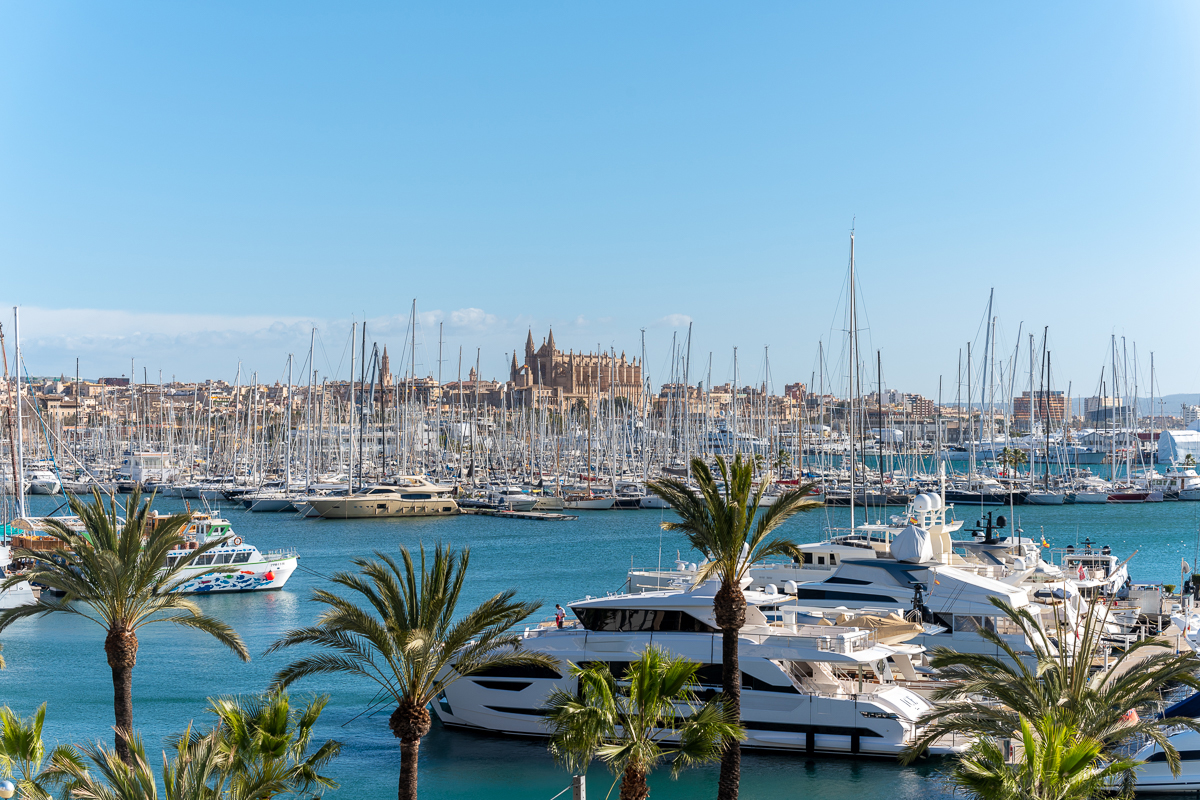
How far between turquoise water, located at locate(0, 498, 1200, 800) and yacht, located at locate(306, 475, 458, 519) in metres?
4.05

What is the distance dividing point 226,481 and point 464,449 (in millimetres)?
36199

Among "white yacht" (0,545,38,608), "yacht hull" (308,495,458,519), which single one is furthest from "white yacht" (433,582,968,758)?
"yacht hull" (308,495,458,519)

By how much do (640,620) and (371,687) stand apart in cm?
902

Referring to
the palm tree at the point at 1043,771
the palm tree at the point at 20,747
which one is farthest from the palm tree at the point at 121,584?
the palm tree at the point at 1043,771

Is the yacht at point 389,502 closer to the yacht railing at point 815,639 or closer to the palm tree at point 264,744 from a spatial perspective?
the yacht railing at point 815,639

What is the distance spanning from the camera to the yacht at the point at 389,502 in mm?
69438

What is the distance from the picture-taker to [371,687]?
26891mm

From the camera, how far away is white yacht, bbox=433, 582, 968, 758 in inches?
784

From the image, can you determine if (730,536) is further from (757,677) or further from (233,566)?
(233,566)

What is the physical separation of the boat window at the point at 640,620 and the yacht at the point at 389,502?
50.5 meters

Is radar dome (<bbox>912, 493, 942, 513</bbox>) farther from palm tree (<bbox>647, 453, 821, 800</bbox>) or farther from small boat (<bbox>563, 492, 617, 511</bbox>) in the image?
small boat (<bbox>563, 492, 617, 511</bbox>)

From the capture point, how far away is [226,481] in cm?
9025

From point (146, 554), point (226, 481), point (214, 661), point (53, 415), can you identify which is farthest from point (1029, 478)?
point (53, 415)

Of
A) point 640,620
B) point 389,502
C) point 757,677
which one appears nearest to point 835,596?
point 757,677
